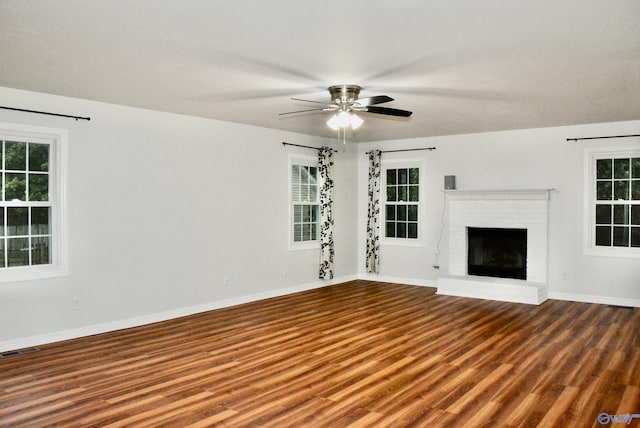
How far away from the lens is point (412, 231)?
30.2 ft

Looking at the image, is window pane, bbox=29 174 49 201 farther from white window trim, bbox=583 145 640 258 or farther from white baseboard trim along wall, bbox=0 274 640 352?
white window trim, bbox=583 145 640 258

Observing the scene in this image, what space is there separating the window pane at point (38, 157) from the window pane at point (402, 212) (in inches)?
233

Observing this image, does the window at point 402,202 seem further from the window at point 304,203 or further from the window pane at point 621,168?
the window pane at point 621,168

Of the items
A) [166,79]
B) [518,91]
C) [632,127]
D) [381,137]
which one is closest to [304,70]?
[166,79]

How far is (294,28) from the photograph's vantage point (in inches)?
133

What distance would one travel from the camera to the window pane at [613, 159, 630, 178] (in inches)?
288

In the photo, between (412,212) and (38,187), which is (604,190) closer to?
(412,212)

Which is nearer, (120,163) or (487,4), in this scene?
(487,4)

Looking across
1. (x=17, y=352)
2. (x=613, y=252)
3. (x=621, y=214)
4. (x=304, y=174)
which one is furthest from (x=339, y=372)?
(x=621, y=214)

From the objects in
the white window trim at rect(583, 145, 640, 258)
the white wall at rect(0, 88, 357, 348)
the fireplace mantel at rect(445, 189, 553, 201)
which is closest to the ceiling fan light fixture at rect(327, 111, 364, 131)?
the white wall at rect(0, 88, 357, 348)

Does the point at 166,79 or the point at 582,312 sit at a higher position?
the point at 166,79

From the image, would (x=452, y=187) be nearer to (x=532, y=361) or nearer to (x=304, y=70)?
(x=532, y=361)

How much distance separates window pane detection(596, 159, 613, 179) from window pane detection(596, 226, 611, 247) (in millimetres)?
758

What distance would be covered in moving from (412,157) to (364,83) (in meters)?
4.42
